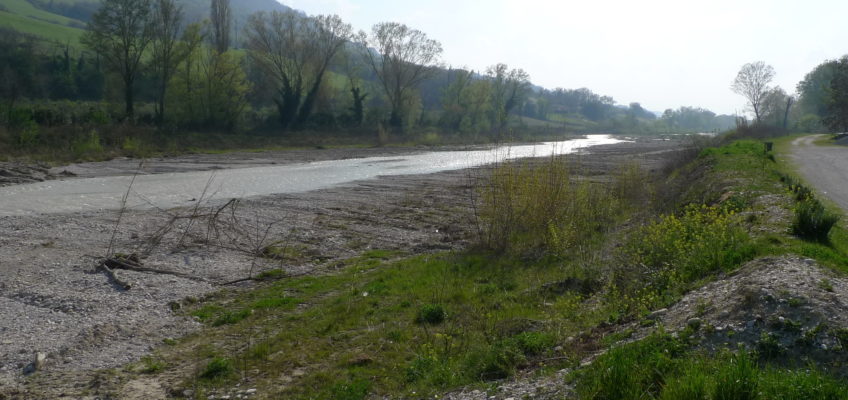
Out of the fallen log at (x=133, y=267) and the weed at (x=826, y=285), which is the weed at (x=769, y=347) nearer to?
the weed at (x=826, y=285)

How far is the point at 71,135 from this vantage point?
42.3 metres

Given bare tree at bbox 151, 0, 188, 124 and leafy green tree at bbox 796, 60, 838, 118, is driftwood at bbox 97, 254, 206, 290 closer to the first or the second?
bare tree at bbox 151, 0, 188, 124

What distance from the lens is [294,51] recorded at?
6912cm

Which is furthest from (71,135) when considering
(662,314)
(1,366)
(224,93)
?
(662,314)

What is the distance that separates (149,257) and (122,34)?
152 feet

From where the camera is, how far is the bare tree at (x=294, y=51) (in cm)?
6825

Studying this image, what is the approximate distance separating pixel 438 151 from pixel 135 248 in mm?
55154

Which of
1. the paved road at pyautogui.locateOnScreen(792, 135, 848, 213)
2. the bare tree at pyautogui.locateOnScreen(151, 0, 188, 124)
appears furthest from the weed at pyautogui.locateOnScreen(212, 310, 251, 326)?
the bare tree at pyautogui.locateOnScreen(151, 0, 188, 124)

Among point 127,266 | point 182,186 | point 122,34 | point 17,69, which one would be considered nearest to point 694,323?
point 127,266

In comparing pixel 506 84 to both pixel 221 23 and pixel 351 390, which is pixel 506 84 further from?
pixel 351 390

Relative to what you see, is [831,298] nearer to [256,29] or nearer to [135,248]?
[135,248]

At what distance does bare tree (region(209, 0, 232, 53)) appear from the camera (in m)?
70.6

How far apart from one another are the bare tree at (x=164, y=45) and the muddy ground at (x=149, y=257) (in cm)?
3807

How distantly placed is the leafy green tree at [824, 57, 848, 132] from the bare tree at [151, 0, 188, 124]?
223 ft
